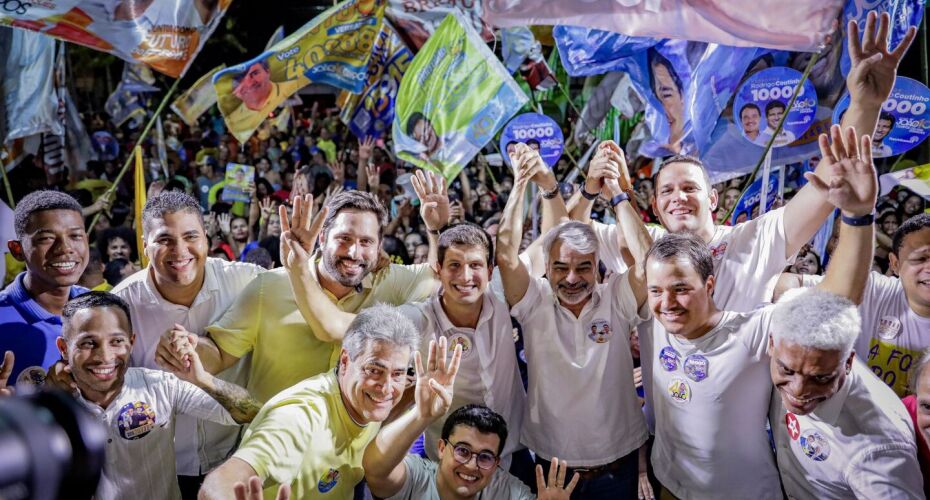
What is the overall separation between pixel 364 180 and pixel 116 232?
9.49ft

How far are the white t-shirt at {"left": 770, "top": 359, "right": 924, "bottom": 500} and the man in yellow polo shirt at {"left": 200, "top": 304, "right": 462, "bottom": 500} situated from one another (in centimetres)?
149

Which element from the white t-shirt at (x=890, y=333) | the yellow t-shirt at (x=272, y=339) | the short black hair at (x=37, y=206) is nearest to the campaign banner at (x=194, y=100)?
the short black hair at (x=37, y=206)

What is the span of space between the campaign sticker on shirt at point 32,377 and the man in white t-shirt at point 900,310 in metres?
3.79

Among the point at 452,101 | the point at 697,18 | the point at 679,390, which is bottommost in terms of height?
the point at 679,390

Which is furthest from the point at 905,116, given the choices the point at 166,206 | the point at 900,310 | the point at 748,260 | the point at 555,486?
the point at 166,206

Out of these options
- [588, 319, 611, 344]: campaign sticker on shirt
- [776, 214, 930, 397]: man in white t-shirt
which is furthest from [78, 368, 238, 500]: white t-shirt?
[776, 214, 930, 397]: man in white t-shirt

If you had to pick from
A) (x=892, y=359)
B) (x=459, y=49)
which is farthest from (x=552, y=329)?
(x=459, y=49)

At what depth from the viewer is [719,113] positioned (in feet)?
21.4

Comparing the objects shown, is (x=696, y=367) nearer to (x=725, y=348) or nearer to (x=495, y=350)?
(x=725, y=348)

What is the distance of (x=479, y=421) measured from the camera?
3629 millimetres

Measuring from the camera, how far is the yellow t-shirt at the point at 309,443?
2988mm

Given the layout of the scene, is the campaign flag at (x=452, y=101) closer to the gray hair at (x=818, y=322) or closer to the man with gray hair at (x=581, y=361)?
the man with gray hair at (x=581, y=361)

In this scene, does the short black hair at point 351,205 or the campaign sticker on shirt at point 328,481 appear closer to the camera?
the campaign sticker on shirt at point 328,481

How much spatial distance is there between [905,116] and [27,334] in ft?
22.7
